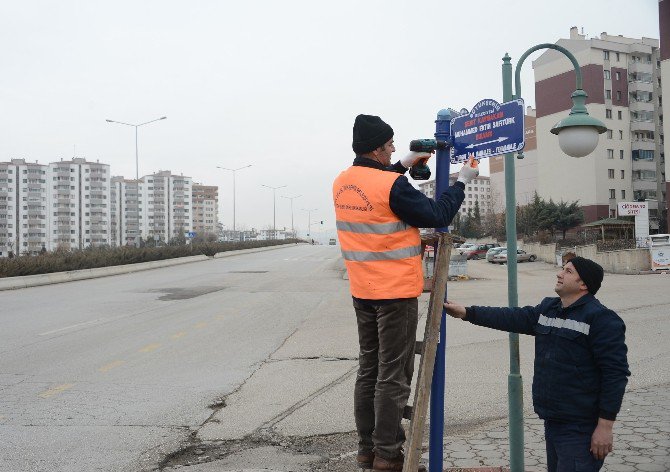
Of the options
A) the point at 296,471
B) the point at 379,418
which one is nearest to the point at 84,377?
the point at 296,471

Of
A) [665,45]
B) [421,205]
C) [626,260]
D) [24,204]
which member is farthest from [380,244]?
[24,204]

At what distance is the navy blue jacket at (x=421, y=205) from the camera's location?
Result: 3.25m

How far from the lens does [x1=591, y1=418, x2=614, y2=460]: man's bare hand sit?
2.88m

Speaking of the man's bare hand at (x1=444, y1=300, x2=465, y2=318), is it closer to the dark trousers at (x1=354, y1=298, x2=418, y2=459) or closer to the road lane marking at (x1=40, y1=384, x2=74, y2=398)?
the dark trousers at (x1=354, y1=298, x2=418, y2=459)

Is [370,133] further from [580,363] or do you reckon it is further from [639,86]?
[639,86]

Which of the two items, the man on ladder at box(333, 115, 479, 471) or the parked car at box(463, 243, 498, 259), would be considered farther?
the parked car at box(463, 243, 498, 259)

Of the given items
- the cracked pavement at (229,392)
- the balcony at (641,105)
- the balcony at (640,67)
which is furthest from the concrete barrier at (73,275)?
the balcony at (640,67)

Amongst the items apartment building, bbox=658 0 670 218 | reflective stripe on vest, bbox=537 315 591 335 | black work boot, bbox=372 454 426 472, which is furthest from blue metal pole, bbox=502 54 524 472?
apartment building, bbox=658 0 670 218

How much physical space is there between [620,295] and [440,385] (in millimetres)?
16482

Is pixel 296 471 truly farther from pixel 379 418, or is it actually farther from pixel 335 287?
pixel 335 287

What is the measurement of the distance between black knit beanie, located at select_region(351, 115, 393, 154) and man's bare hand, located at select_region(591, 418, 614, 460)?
1.83 metres

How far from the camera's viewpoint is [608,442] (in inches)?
113

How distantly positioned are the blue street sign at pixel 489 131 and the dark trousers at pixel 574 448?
5.26ft

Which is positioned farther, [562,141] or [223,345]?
[223,345]
